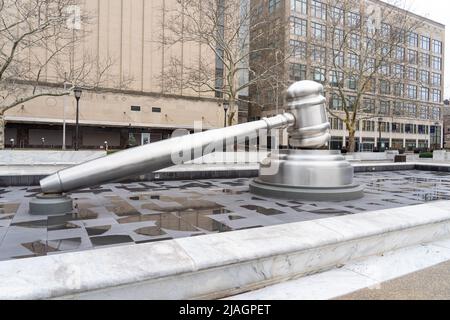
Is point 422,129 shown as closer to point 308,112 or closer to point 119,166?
point 308,112

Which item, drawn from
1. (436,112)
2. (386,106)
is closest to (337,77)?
(386,106)

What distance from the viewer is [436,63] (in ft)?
199

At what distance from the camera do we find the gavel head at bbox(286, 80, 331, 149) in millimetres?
6520

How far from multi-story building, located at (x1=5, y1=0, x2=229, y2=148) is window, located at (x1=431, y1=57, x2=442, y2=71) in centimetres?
4305

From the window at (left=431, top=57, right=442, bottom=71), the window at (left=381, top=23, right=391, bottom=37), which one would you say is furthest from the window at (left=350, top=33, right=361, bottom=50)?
the window at (left=431, top=57, right=442, bottom=71)

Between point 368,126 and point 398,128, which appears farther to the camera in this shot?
point 398,128

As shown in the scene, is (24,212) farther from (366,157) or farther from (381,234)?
(366,157)

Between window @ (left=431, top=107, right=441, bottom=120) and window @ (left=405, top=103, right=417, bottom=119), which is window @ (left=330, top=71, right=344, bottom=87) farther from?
window @ (left=431, top=107, right=441, bottom=120)

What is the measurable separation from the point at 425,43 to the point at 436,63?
5030 mm

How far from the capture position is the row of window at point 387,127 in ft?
178

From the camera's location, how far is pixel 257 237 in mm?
3416

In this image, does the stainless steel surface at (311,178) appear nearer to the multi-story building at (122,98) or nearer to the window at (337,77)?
the window at (337,77)

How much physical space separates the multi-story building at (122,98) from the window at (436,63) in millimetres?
43053

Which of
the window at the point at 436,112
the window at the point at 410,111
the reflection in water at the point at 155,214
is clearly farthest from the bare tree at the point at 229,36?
the window at the point at 436,112
